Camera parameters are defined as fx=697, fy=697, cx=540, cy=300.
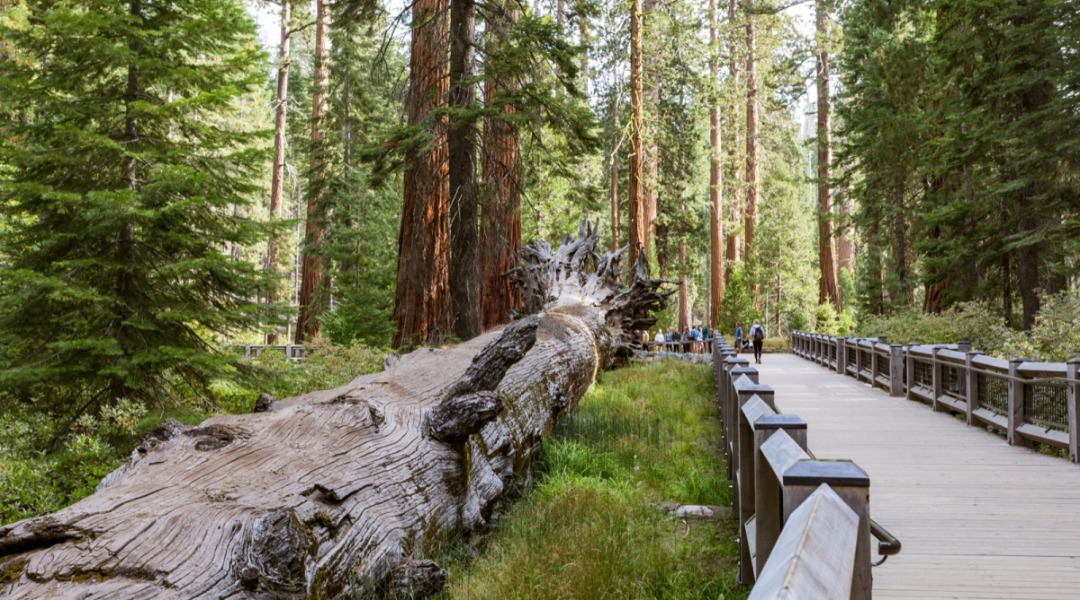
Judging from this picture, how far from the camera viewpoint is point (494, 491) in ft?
18.4

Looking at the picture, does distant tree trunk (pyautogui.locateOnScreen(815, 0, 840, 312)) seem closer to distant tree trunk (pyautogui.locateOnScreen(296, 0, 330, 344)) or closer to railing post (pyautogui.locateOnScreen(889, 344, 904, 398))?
railing post (pyautogui.locateOnScreen(889, 344, 904, 398))

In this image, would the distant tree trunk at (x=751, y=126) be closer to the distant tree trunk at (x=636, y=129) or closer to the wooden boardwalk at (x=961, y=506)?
the distant tree trunk at (x=636, y=129)

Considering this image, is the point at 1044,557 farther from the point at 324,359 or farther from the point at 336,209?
the point at 336,209

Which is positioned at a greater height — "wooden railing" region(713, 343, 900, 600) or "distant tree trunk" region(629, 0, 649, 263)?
"distant tree trunk" region(629, 0, 649, 263)

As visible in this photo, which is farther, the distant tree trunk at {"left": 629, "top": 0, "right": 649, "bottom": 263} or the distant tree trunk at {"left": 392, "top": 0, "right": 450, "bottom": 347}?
the distant tree trunk at {"left": 629, "top": 0, "right": 649, "bottom": 263}

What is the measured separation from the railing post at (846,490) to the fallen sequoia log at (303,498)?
2.25 m

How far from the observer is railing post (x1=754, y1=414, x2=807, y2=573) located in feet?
10.4

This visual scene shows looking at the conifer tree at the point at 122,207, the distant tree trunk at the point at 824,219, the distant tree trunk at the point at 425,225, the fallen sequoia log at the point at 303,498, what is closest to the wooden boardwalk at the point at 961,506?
the fallen sequoia log at the point at 303,498

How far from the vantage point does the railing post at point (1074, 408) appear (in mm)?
7207

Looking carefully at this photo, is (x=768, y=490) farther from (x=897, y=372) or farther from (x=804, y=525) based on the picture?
(x=897, y=372)

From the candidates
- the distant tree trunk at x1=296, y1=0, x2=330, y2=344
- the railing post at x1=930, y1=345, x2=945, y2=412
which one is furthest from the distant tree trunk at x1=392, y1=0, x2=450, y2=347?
the distant tree trunk at x1=296, y1=0, x2=330, y2=344

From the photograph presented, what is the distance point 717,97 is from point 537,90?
1913cm

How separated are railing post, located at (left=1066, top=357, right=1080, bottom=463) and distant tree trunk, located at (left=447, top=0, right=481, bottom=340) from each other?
8179mm

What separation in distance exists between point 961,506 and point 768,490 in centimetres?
352
